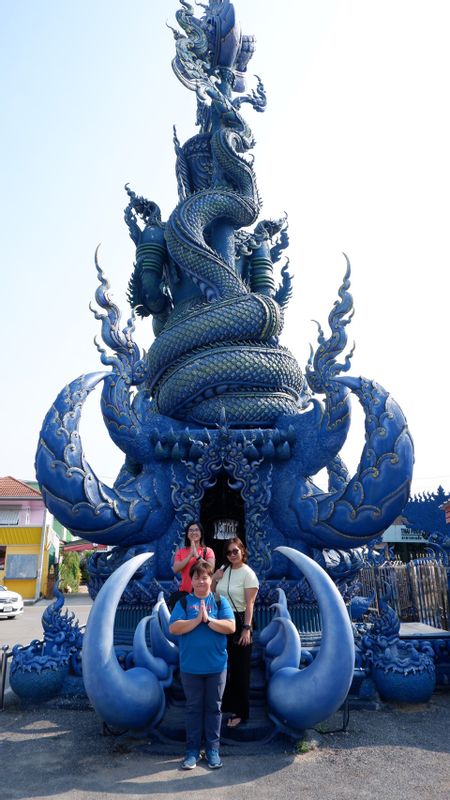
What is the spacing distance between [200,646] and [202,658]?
2.9 inches

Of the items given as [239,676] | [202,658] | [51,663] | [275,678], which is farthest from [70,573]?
[202,658]

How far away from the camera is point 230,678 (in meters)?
4.13

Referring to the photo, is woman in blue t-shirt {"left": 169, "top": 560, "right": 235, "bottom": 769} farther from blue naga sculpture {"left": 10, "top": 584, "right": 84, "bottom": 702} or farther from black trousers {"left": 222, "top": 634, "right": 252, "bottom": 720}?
blue naga sculpture {"left": 10, "top": 584, "right": 84, "bottom": 702}

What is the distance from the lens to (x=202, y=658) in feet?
11.5

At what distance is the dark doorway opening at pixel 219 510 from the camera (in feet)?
22.1

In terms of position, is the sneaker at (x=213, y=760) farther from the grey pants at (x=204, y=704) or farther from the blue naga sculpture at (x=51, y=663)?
the blue naga sculpture at (x=51, y=663)

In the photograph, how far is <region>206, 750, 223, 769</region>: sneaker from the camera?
11.5 ft

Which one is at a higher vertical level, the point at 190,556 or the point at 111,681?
the point at 190,556

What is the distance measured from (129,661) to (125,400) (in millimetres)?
3032

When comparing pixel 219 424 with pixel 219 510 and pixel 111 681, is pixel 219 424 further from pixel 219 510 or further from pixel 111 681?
pixel 111 681

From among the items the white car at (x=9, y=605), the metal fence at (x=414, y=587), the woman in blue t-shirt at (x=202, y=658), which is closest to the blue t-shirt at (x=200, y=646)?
the woman in blue t-shirt at (x=202, y=658)

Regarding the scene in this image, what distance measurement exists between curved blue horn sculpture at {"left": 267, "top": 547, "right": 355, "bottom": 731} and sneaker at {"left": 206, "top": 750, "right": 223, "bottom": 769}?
1.91 feet

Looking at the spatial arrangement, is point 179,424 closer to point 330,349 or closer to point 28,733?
point 330,349

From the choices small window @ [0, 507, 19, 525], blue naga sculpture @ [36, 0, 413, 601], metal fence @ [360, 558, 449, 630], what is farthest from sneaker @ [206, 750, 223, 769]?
small window @ [0, 507, 19, 525]
